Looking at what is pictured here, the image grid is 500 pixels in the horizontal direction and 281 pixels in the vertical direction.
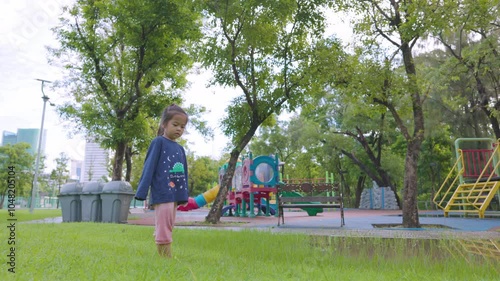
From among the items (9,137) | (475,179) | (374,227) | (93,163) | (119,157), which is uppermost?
(9,137)

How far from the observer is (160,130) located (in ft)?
12.8

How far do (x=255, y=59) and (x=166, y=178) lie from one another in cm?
821

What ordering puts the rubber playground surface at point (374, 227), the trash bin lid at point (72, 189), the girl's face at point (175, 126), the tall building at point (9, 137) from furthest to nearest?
the tall building at point (9, 137), the trash bin lid at point (72, 189), the rubber playground surface at point (374, 227), the girl's face at point (175, 126)

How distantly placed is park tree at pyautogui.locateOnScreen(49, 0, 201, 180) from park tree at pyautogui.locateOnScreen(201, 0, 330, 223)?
243 centimetres

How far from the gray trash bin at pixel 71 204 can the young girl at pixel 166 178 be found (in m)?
9.69

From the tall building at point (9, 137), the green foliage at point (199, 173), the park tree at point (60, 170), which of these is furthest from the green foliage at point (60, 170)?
the tall building at point (9, 137)

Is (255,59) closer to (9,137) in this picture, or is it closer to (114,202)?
(114,202)

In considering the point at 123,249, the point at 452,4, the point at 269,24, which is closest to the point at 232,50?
the point at 269,24

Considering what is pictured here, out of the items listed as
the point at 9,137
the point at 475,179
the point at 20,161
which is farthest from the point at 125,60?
the point at 9,137

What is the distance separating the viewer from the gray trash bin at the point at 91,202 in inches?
459

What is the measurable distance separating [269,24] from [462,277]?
879cm

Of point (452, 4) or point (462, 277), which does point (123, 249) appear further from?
point (452, 4)

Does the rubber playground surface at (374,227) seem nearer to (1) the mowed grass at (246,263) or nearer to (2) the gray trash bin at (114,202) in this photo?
(2) the gray trash bin at (114,202)

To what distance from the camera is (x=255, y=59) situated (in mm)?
11242
